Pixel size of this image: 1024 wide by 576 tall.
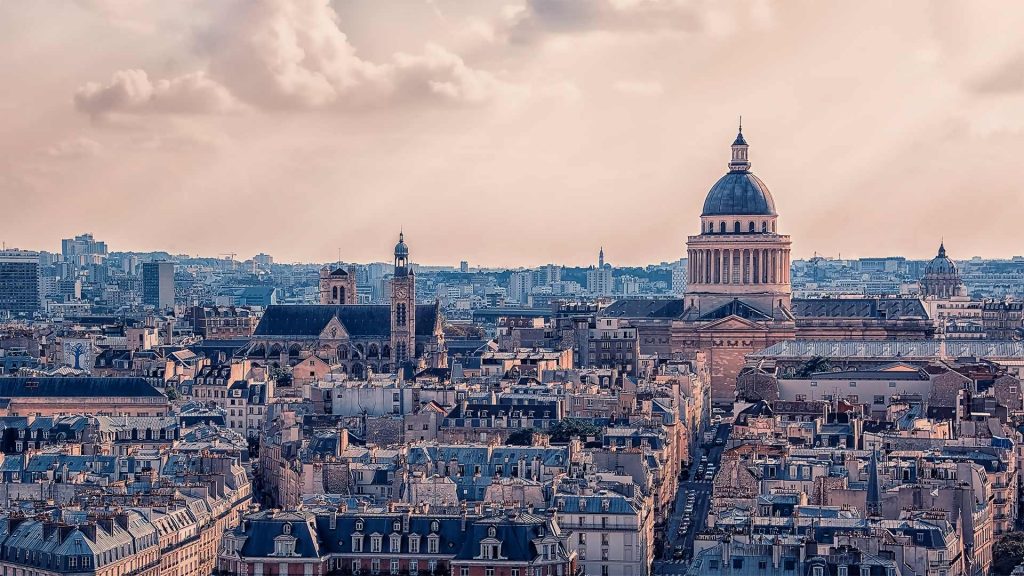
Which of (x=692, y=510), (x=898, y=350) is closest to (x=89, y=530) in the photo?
(x=692, y=510)

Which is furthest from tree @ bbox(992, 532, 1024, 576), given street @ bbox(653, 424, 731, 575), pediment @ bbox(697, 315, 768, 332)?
pediment @ bbox(697, 315, 768, 332)

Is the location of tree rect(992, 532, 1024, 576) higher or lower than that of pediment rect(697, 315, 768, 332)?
lower

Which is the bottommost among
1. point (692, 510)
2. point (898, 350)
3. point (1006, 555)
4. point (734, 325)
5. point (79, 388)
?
point (1006, 555)

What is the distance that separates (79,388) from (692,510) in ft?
168

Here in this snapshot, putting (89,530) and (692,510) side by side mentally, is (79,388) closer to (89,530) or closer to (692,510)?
(692,510)

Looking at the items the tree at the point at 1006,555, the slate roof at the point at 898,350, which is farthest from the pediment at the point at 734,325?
Answer: the tree at the point at 1006,555

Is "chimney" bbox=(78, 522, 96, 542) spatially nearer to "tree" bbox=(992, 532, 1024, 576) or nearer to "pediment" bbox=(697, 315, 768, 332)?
"tree" bbox=(992, 532, 1024, 576)

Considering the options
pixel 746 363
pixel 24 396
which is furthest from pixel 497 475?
pixel 746 363

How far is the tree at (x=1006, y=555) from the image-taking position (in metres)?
100

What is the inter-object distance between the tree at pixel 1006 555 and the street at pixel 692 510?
10845 millimetres

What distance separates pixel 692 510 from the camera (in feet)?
386

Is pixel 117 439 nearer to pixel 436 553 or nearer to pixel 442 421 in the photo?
pixel 442 421

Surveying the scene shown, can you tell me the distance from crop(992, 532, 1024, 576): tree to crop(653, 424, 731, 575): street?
10845 mm

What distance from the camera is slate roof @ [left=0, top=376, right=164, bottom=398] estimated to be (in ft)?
514
